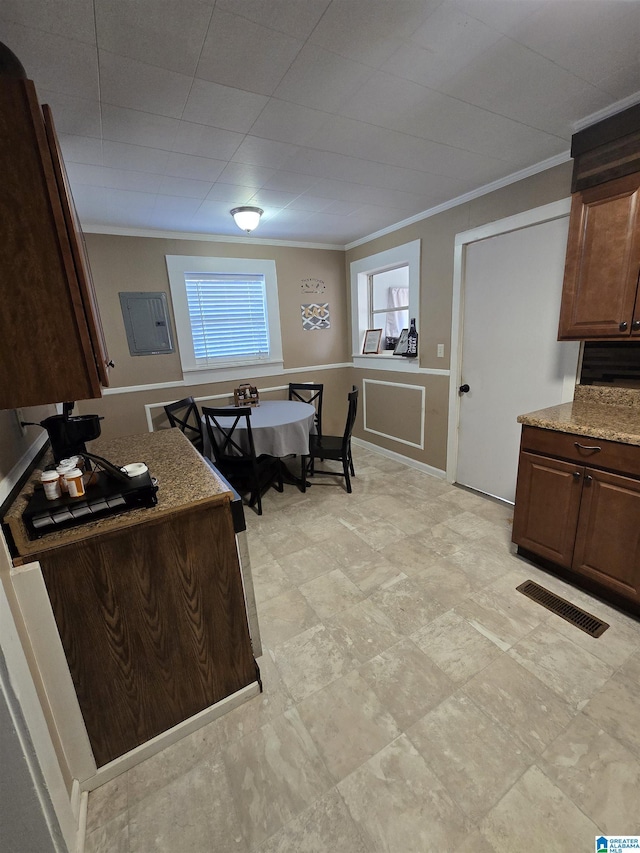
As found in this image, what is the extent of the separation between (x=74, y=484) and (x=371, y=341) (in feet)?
11.6

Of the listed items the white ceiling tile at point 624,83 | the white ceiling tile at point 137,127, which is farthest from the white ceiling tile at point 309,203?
the white ceiling tile at point 624,83

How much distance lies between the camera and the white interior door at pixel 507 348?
2.37m

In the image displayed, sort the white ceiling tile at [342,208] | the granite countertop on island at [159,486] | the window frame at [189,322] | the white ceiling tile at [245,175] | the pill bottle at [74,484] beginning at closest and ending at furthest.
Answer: the granite countertop on island at [159,486], the pill bottle at [74,484], the white ceiling tile at [245,175], the white ceiling tile at [342,208], the window frame at [189,322]

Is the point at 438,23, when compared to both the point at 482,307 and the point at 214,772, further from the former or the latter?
the point at 214,772

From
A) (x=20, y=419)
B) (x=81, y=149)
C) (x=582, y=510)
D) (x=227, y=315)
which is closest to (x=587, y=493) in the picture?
(x=582, y=510)

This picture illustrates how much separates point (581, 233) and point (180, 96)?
81.5 inches

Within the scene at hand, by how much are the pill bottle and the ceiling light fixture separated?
238 centimetres

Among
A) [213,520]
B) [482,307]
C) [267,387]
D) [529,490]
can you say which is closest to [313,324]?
[267,387]

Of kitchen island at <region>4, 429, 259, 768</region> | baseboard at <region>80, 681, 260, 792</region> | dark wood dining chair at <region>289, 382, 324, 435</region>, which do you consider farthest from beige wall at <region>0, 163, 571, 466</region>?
baseboard at <region>80, 681, 260, 792</region>

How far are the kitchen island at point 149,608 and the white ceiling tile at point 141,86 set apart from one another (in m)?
1.54

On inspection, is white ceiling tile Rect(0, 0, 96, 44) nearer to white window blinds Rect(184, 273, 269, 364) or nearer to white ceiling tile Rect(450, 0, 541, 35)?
white ceiling tile Rect(450, 0, 541, 35)

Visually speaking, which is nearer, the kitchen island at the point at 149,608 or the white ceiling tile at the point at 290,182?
the kitchen island at the point at 149,608

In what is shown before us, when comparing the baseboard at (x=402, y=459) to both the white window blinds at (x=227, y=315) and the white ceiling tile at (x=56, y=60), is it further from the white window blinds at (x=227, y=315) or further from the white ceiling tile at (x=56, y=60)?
the white ceiling tile at (x=56, y=60)

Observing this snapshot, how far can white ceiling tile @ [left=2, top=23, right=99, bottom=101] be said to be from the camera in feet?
3.75
